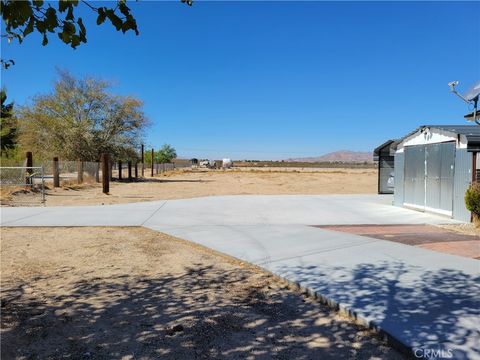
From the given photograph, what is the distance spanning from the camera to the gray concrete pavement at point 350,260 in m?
3.83

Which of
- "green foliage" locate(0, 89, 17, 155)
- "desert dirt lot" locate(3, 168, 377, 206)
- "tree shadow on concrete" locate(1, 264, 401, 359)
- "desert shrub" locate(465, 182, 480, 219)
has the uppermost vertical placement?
"green foliage" locate(0, 89, 17, 155)

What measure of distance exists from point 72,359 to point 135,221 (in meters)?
7.54

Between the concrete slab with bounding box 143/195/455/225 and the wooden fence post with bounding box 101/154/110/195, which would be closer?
the concrete slab with bounding box 143/195/455/225

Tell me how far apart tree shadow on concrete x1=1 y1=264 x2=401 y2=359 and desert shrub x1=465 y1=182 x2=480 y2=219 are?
22.5 ft

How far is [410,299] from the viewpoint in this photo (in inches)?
176

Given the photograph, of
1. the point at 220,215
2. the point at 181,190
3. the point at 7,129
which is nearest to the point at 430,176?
the point at 220,215

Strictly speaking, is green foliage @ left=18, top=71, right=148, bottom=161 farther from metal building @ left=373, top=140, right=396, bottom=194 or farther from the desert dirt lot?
metal building @ left=373, top=140, right=396, bottom=194

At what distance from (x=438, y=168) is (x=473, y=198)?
243 centimetres

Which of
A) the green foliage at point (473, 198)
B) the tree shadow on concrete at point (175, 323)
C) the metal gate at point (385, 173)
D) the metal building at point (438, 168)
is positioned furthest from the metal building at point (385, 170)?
the tree shadow on concrete at point (175, 323)

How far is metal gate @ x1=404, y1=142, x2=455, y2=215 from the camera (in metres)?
11.3

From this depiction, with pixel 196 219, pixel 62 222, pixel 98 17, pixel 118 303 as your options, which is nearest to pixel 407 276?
pixel 118 303

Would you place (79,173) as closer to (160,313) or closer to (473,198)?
(473,198)

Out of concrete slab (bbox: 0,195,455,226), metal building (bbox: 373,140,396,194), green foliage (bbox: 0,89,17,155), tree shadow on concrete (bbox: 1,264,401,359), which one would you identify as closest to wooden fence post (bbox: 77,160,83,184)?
green foliage (bbox: 0,89,17,155)

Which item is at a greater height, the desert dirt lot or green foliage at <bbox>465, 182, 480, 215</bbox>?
green foliage at <bbox>465, 182, 480, 215</bbox>
